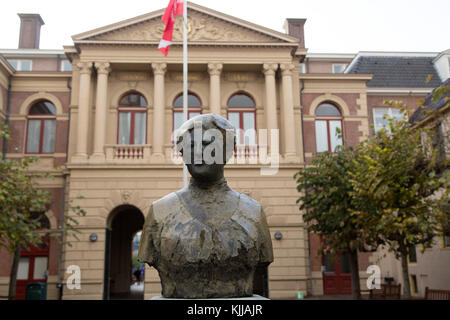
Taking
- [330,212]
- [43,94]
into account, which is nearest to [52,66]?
[43,94]

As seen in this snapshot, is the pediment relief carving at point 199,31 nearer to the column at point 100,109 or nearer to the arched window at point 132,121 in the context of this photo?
the column at point 100,109

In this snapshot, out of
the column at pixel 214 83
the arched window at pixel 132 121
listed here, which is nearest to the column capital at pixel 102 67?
the arched window at pixel 132 121

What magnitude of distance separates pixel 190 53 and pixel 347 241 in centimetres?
1435

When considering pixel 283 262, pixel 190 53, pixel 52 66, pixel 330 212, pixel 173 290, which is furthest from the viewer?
pixel 52 66

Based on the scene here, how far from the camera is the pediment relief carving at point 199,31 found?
2580 cm

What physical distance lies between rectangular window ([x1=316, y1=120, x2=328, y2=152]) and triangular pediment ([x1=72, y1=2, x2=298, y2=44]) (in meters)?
5.36

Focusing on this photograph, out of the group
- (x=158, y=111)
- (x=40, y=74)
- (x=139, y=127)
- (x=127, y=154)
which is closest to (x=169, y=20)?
(x=158, y=111)

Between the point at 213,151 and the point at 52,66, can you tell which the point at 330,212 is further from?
the point at 52,66

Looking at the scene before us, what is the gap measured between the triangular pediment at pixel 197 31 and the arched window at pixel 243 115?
3.47 meters

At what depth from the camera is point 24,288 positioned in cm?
2528

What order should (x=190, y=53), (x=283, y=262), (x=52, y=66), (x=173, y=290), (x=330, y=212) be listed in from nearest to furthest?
(x=173, y=290) → (x=330, y=212) → (x=283, y=262) → (x=190, y=53) → (x=52, y=66)

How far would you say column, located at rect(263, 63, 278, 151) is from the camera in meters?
25.9

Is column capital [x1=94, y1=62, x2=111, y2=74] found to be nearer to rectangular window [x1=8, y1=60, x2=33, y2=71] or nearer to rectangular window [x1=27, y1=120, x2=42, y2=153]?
rectangular window [x1=27, y1=120, x2=42, y2=153]

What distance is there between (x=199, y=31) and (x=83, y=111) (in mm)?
7928
